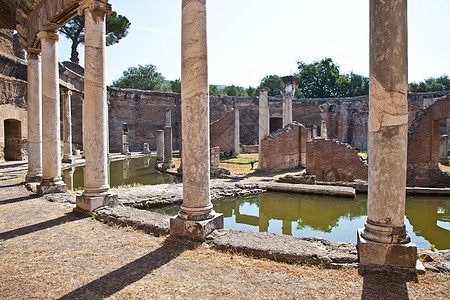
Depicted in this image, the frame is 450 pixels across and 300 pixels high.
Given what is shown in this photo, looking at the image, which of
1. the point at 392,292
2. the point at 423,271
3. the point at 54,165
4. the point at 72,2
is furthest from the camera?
the point at 54,165

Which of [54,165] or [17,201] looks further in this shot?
[54,165]

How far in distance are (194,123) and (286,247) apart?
7.00 ft

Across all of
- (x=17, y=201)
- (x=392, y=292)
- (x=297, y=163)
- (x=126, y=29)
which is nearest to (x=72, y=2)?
(x=17, y=201)

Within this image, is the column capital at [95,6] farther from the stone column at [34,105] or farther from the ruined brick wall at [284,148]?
the ruined brick wall at [284,148]

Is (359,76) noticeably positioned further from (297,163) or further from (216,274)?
(216,274)

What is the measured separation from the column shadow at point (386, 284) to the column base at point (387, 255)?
100 mm

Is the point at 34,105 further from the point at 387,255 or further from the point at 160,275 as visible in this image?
the point at 387,255

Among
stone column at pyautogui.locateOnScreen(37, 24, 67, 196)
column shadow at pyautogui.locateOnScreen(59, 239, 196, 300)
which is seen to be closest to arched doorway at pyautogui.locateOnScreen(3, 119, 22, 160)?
stone column at pyautogui.locateOnScreen(37, 24, 67, 196)

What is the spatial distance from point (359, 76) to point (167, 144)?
4255 cm

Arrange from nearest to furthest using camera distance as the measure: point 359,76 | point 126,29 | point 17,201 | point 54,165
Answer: point 17,201, point 54,165, point 126,29, point 359,76

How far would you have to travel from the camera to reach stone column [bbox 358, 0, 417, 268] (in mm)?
3414

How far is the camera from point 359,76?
1950 inches

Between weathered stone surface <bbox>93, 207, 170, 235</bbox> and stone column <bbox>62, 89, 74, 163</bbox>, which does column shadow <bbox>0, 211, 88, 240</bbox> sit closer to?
weathered stone surface <bbox>93, 207, 170, 235</bbox>

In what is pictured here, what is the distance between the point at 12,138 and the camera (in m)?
17.0
